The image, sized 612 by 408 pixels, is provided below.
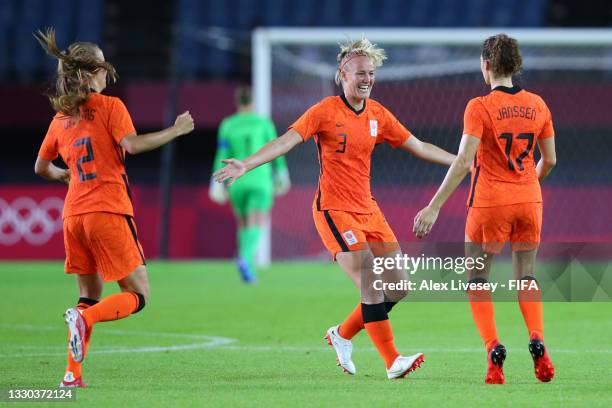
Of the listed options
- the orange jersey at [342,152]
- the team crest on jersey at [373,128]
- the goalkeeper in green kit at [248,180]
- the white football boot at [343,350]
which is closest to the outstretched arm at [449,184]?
the orange jersey at [342,152]

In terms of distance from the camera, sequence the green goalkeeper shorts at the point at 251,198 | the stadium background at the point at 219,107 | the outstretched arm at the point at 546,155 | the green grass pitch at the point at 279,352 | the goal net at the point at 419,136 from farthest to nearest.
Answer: the stadium background at the point at 219,107, the goal net at the point at 419,136, the green goalkeeper shorts at the point at 251,198, the outstretched arm at the point at 546,155, the green grass pitch at the point at 279,352

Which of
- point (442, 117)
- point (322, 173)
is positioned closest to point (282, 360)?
point (322, 173)

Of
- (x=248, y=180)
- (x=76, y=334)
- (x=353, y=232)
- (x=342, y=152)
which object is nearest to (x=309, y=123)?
(x=342, y=152)

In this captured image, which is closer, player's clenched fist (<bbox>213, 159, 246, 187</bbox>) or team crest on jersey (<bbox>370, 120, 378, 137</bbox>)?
player's clenched fist (<bbox>213, 159, 246, 187</bbox>)

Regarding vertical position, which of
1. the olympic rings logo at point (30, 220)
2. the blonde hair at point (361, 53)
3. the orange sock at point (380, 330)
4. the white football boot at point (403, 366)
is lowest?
the olympic rings logo at point (30, 220)

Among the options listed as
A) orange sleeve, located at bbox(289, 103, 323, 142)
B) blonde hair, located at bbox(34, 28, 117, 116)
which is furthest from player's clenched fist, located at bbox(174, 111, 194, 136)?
orange sleeve, located at bbox(289, 103, 323, 142)

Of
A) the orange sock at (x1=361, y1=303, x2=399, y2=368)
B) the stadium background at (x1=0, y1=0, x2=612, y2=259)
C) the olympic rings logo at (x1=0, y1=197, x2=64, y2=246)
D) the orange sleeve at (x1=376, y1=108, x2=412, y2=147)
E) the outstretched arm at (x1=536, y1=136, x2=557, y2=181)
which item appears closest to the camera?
the orange sock at (x1=361, y1=303, x2=399, y2=368)

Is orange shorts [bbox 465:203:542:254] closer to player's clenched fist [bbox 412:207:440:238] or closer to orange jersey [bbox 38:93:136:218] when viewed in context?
player's clenched fist [bbox 412:207:440:238]

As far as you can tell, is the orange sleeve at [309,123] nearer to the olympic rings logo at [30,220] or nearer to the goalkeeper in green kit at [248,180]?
the goalkeeper in green kit at [248,180]

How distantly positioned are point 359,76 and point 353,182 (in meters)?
0.64

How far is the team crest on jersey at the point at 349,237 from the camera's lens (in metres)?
6.56

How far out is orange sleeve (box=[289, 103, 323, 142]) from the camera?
6582 mm

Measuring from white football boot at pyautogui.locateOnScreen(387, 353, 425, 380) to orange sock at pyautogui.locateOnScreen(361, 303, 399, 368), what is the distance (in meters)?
0.07

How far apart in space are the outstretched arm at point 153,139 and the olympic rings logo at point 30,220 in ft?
49.2
